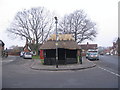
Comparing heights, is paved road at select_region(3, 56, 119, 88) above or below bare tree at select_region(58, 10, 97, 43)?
below

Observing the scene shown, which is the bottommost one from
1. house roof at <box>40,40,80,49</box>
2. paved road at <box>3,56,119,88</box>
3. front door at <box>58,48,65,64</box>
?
paved road at <box>3,56,119,88</box>

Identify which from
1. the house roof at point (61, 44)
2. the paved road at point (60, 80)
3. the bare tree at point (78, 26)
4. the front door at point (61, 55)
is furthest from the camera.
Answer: the bare tree at point (78, 26)

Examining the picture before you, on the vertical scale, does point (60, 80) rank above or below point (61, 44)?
below

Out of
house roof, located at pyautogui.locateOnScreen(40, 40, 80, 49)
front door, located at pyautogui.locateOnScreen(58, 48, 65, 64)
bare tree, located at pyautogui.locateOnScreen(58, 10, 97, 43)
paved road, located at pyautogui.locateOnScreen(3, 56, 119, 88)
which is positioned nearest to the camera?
paved road, located at pyautogui.locateOnScreen(3, 56, 119, 88)

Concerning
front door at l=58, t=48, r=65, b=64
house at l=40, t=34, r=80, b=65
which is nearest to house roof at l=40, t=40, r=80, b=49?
house at l=40, t=34, r=80, b=65

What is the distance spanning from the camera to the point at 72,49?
74.4ft

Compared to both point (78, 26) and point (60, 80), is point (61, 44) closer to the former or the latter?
point (60, 80)

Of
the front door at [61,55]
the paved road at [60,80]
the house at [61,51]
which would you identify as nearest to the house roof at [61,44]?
the house at [61,51]

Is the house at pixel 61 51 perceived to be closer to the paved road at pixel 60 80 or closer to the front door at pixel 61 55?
the front door at pixel 61 55

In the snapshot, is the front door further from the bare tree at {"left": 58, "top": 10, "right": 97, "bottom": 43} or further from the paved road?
the bare tree at {"left": 58, "top": 10, "right": 97, "bottom": 43}

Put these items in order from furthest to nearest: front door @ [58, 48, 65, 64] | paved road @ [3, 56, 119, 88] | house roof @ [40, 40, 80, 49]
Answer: front door @ [58, 48, 65, 64]
house roof @ [40, 40, 80, 49]
paved road @ [3, 56, 119, 88]

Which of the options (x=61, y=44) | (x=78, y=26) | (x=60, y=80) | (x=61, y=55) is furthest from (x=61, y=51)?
(x=78, y=26)

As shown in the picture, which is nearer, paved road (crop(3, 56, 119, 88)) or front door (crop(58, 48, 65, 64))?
paved road (crop(3, 56, 119, 88))

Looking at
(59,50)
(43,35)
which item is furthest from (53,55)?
(43,35)
